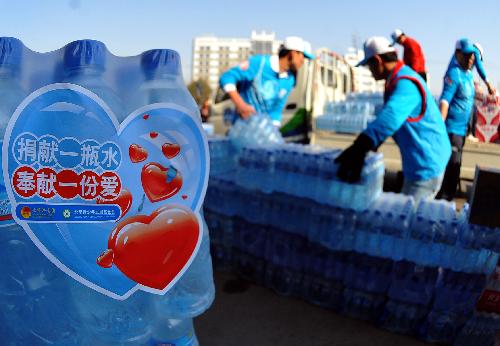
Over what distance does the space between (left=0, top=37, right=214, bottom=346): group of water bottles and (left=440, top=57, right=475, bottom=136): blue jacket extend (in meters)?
3.70

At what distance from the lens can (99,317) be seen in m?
1.69

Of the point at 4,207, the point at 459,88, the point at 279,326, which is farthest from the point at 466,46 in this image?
the point at 4,207

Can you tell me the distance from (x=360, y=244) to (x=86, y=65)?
211cm

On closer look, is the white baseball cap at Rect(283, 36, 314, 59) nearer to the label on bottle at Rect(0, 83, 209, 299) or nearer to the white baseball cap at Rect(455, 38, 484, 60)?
the white baseball cap at Rect(455, 38, 484, 60)

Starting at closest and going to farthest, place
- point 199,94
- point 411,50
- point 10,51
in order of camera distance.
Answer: point 10,51 < point 411,50 < point 199,94

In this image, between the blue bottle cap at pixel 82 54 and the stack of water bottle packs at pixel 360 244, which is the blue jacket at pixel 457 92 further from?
the blue bottle cap at pixel 82 54

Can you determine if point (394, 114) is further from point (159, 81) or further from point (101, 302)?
point (101, 302)

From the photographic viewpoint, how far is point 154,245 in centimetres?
165

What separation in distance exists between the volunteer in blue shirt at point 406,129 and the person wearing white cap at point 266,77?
35.9 inches

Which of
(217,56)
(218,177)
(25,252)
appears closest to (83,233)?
(25,252)

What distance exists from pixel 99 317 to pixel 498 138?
7.63 metres

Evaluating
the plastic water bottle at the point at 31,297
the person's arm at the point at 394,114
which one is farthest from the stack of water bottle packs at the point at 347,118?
the plastic water bottle at the point at 31,297

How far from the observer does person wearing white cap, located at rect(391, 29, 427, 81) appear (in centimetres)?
592

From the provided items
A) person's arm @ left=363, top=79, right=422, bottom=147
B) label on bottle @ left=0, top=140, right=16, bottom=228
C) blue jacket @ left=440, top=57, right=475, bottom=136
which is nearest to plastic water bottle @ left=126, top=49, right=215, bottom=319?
label on bottle @ left=0, top=140, right=16, bottom=228
